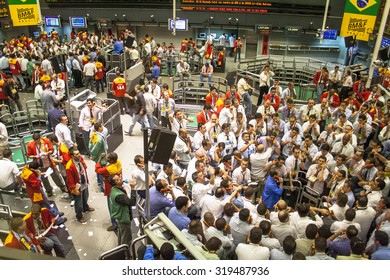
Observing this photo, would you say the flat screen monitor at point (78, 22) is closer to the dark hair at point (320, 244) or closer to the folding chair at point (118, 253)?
the folding chair at point (118, 253)

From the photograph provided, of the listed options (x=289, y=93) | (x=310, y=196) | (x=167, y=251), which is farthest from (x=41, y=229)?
(x=289, y=93)

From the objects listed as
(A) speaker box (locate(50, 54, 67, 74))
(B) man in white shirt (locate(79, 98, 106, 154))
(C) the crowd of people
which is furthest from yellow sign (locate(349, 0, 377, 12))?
(A) speaker box (locate(50, 54, 67, 74))

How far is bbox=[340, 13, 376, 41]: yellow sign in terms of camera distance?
12703mm

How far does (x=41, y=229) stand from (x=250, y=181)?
3.86m

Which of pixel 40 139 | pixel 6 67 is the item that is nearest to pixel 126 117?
pixel 40 139

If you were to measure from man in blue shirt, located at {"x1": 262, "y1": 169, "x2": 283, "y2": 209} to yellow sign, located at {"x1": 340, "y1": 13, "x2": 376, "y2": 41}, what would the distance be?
9.26m

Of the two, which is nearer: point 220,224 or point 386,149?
point 220,224

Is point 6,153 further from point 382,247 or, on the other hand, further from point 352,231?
point 382,247

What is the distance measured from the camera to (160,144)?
4.09 m

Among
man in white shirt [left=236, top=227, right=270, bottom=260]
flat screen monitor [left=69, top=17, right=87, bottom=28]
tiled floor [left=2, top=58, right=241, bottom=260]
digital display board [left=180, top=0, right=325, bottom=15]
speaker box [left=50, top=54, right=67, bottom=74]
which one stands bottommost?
tiled floor [left=2, top=58, right=241, bottom=260]

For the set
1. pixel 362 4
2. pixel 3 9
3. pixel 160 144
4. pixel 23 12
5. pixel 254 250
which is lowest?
pixel 254 250

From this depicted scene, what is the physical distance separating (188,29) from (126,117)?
36.8 feet

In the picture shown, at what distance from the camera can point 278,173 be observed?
660 centimetres

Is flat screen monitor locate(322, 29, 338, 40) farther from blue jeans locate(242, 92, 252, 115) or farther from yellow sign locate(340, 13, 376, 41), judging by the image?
blue jeans locate(242, 92, 252, 115)
